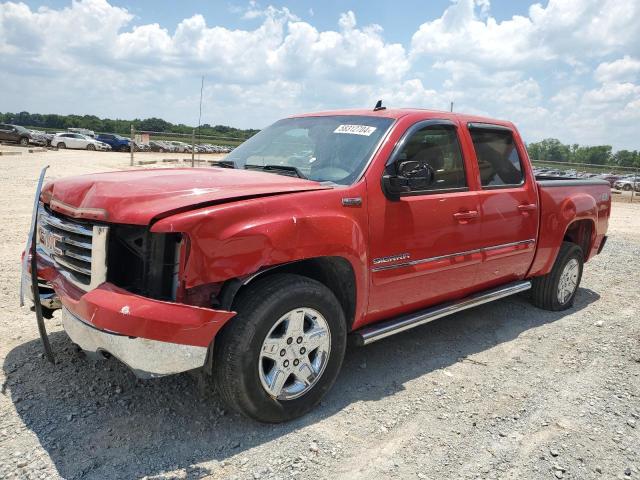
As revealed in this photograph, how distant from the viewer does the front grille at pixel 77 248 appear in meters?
2.76

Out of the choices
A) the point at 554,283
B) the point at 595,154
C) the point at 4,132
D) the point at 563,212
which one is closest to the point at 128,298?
the point at 563,212

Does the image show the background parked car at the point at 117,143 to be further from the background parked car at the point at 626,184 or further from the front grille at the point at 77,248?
the front grille at the point at 77,248

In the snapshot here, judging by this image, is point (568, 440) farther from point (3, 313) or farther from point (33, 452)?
point (3, 313)

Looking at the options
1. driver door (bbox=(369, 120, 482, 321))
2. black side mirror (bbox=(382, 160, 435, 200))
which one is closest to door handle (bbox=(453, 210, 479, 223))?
driver door (bbox=(369, 120, 482, 321))

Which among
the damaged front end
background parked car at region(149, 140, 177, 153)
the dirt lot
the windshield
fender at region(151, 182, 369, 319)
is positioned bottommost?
the dirt lot

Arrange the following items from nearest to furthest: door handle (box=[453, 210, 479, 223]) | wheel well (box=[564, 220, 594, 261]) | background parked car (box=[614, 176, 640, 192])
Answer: door handle (box=[453, 210, 479, 223]) → wheel well (box=[564, 220, 594, 261]) → background parked car (box=[614, 176, 640, 192])

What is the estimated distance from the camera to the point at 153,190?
9.33ft

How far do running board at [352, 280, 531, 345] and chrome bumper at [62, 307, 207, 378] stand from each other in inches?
48.8

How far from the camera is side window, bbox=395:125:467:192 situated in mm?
3846

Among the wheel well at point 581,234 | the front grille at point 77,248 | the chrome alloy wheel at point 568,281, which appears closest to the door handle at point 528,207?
the chrome alloy wheel at point 568,281

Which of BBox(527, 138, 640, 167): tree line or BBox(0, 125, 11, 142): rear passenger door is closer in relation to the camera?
BBox(0, 125, 11, 142): rear passenger door

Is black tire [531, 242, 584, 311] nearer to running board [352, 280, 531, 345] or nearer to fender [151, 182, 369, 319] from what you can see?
running board [352, 280, 531, 345]

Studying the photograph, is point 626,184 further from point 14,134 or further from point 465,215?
point 14,134

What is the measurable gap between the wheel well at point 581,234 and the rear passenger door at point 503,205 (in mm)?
1252
